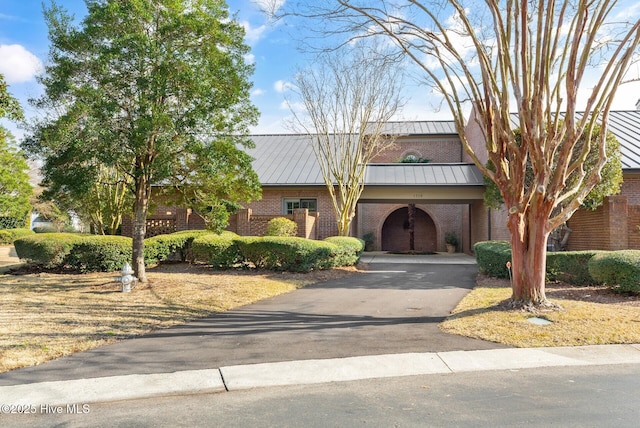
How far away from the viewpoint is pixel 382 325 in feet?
23.4

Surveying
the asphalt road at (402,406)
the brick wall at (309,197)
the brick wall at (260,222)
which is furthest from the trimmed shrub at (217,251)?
the asphalt road at (402,406)

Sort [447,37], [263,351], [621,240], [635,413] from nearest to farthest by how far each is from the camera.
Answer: [635,413], [263,351], [447,37], [621,240]

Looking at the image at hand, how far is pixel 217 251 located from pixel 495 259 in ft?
27.6

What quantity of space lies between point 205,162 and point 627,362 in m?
8.43

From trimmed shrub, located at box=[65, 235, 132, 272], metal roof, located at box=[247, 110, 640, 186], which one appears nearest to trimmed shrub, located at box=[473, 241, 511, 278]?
metal roof, located at box=[247, 110, 640, 186]

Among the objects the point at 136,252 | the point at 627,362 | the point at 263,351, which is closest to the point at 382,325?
the point at 263,351

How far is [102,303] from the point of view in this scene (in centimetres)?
877

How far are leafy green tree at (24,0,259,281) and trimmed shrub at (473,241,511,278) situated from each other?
744cm

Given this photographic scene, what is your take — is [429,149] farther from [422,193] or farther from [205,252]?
[205,252]

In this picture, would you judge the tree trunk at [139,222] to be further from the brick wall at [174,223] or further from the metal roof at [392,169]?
the metal roof at [392,169]

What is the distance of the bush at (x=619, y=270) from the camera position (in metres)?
8.88

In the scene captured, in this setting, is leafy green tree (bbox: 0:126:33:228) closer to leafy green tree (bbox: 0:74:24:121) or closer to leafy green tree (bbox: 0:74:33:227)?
leafy green tree (bbox: 0:74:33:227)

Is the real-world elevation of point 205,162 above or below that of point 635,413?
above

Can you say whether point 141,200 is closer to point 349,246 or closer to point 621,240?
point 349,246
